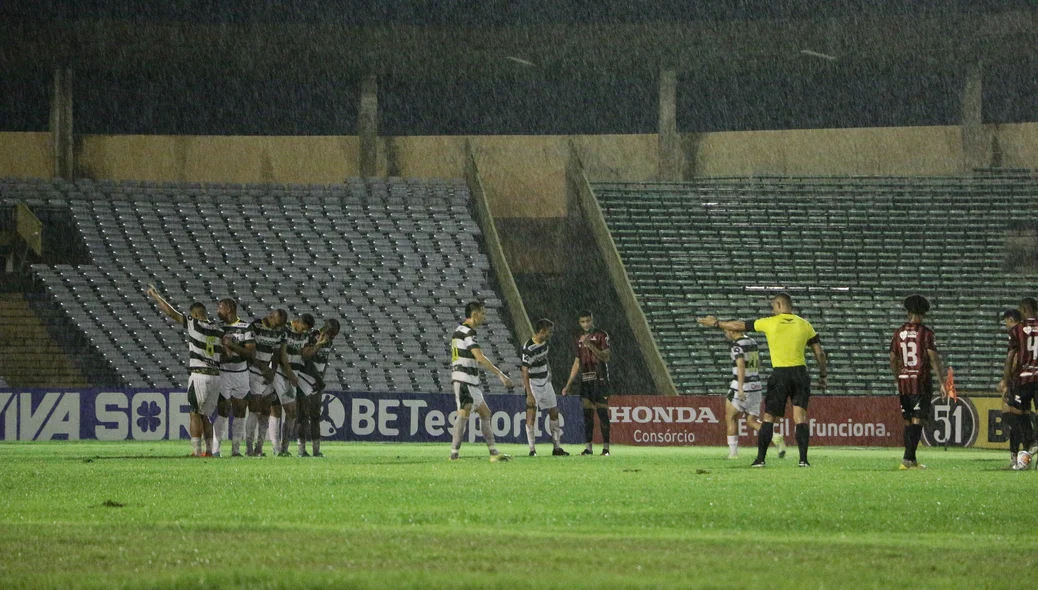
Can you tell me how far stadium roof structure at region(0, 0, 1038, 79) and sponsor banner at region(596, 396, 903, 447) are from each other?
14.9 m

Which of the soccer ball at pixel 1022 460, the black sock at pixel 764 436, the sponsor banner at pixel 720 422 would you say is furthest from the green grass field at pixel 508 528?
the sponsor banner at pixel 720 422

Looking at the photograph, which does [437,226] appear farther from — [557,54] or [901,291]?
[901,291]

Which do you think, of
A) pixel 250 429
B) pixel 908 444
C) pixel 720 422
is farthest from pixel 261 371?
pixel 720 422

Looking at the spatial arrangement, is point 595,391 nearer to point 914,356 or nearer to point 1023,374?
point 914,356

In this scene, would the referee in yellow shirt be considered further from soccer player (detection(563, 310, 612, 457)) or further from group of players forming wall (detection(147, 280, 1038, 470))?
soccer player (detection(563, 310, 612, 457))

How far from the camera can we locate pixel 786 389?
56.1 feet

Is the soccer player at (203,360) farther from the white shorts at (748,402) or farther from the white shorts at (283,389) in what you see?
the white shorts at (748,402)

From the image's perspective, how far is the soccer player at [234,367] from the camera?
19.2 m

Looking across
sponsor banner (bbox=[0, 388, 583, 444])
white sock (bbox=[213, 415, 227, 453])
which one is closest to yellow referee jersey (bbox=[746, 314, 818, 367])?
white sock (bbox=[213, 415, 227, 453])

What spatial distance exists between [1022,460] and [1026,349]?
1292 millimetres

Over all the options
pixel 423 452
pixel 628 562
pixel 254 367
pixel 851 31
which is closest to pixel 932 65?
pixel 851 31

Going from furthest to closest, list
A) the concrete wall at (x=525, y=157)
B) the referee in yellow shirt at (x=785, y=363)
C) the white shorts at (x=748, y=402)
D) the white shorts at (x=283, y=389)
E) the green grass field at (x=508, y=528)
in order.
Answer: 1. the concrete wall at (x=525, y=157)
2. the white shorts at (x=748, y=402)
3. the white shorts at (x=283, y=389)
4. the referee in yellow shirt at (x=785, y=363)
5. the green grass field at (x=508, y=528)

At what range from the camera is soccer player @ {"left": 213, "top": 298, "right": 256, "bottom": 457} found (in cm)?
1920

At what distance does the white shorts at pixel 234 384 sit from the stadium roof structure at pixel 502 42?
892 inches
